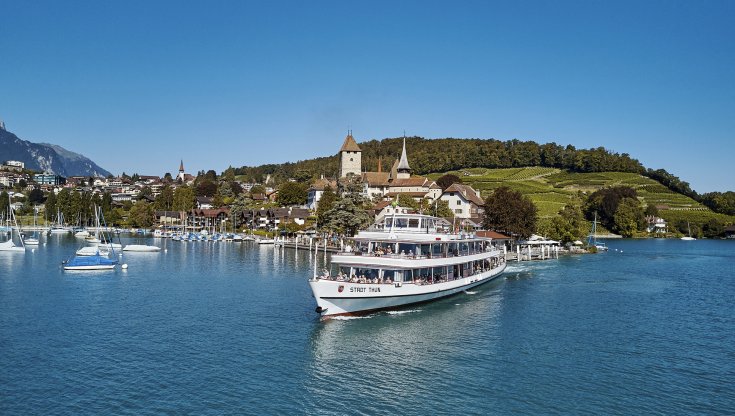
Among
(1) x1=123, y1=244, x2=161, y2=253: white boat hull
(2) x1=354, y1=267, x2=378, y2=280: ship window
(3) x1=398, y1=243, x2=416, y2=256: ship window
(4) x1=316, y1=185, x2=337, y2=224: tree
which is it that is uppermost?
(4) x1=316, y1=185, x2=337, y2=224: tree

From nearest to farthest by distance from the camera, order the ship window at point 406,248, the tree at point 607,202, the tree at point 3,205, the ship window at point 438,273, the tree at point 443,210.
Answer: the ship window at point 406,248
the ship window at point 438,273
the tree at point 443,210
the tree at point 607,202
the tree at point 3,205

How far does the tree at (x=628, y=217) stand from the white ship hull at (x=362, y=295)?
401 feet

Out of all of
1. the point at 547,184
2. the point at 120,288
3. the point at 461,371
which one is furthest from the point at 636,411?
the point at 547,184

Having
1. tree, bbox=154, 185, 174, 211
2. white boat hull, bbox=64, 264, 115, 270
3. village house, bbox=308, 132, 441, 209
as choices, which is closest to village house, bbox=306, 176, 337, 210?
village house, bbox=308, 132, 441, 209

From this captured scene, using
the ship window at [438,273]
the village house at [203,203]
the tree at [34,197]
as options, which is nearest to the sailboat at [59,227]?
the village house at [203,203]

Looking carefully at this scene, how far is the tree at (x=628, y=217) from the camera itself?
14775cm

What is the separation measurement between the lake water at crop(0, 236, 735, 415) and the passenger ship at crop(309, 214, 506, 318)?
132cm

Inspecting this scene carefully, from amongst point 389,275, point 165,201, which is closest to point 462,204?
point 389,275

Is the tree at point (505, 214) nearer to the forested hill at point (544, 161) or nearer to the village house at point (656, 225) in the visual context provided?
the village house at point (656, 225)

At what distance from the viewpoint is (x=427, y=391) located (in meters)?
24.7

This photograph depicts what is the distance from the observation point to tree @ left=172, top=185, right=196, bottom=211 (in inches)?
6348

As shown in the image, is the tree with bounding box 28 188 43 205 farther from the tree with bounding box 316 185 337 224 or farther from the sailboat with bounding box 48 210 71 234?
the tree with bounding box 316 185 337 224

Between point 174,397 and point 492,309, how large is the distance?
27790 millimetres

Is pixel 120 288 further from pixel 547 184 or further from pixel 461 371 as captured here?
pixel 547 184
